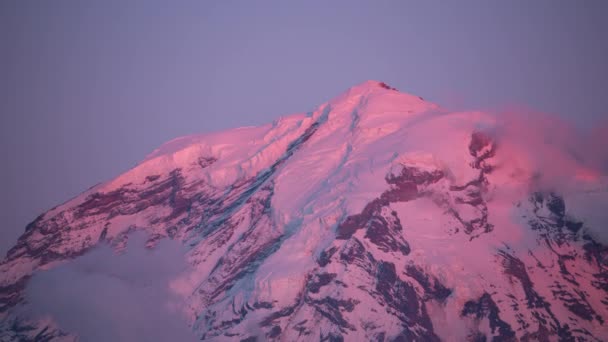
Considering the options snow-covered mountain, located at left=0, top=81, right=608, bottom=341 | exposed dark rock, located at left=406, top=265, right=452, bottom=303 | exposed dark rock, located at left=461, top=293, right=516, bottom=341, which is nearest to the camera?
exposed dark rock, located at left=461, top=293, right=516, bottom=341

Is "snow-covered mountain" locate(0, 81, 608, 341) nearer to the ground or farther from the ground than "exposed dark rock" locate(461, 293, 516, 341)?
farther from the ground

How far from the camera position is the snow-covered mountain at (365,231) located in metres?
130

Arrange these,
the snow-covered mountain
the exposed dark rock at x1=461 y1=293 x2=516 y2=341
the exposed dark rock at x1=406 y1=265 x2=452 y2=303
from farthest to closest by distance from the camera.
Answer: the exposed dark rock at x1=406 y1=265 x2=452 y2=303, the snow-covered mountain, the exposed dark rock at x1=461 y1=293 x2=516 y2=341

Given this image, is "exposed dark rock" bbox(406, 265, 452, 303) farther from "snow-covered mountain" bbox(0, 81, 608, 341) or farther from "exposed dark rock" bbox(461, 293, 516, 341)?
"exposed dark rock" bbox(461, 293, 516, 341)

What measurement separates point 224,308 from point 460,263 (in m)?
36.3

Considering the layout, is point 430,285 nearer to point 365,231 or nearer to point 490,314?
point 490,314

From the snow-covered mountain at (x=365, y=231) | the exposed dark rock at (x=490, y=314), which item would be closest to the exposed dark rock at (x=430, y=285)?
the snow-covered mountain at (x=365, y=231)

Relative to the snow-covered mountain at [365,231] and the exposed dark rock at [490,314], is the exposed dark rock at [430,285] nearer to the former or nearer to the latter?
the snow-covered mountain at [365,231]

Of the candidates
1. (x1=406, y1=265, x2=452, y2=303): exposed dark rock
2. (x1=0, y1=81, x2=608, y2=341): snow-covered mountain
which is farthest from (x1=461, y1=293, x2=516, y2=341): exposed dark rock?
(x1=406, y1=265, x2=452, y2=303): exposed dark rock

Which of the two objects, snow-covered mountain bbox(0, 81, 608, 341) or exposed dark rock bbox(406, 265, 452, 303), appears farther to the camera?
exposed dark rock bbox(406, 265, 452, 303)

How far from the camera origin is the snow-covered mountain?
130 meters

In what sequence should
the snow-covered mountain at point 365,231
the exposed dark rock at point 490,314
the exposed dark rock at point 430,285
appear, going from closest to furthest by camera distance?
the exposed dark rock at point 490,314, the snow-covered mountain at point 365,231, the exposed dark rock at point 430,285

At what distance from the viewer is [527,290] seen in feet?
428

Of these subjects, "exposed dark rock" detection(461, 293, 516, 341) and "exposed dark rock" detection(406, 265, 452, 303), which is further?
"exposed dark rock" detection(406, 265, 452, 303)
